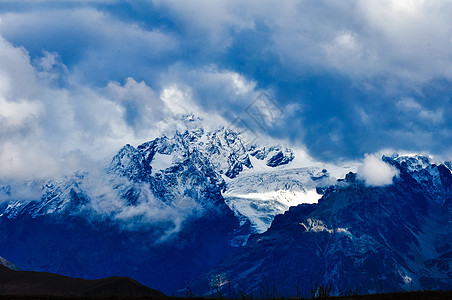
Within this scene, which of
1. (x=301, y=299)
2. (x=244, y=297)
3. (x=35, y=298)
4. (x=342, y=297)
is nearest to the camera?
(x=244, y=297)

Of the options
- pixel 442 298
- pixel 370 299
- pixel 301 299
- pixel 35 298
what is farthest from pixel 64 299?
pixel 442 298

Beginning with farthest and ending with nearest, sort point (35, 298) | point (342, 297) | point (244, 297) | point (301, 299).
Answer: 1. point (35, 298)
2. point (342, 297)
3. point (301, 299)
4. point (244, 297)

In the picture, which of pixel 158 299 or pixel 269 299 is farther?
pixel 158 299

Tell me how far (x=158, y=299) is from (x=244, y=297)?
66.9 ft

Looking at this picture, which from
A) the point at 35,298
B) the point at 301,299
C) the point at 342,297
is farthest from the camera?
the point at 35,298

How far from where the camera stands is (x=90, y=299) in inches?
2857

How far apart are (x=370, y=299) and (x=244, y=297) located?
18594 mm

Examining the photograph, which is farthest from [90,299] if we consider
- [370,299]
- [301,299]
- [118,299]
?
[370,299]

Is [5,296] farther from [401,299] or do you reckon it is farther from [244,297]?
[401,299]

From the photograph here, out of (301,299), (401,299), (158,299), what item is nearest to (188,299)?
(158,299)

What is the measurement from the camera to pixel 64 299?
7438 cm

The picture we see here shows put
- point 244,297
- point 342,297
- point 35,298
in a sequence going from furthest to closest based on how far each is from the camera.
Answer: point 35,298 → point 342,297 → point 244,297

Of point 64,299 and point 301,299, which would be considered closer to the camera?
point 301,299

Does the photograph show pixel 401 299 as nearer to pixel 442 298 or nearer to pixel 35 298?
pixel 442 298
